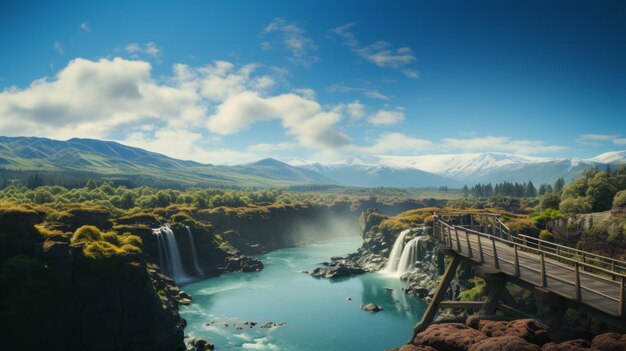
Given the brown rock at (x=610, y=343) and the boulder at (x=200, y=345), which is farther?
the boulder at (x=200, y=345)

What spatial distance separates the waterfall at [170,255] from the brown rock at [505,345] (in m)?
75.2

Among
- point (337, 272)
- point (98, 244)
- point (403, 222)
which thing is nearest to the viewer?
point (98, 244)

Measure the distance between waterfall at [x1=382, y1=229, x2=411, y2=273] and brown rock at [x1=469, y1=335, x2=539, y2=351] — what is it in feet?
234

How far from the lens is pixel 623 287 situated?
15.6 metres

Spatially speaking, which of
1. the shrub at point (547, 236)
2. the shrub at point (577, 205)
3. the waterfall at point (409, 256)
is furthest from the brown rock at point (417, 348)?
the waterfall at point (409, 256)

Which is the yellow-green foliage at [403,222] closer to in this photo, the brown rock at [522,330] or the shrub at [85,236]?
the shrub at [85,236]

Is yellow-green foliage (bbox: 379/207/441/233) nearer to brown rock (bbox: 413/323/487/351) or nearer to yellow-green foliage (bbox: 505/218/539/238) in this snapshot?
yellow-green foliage (bbox: 505/218/539/238)

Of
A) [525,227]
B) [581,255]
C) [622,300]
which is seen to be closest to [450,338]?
[622,300]

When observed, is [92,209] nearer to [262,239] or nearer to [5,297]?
[5,297]

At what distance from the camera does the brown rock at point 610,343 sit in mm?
14125

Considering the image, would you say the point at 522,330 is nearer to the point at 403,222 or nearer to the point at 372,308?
the point at 372,308

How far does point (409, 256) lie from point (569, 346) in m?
68.7

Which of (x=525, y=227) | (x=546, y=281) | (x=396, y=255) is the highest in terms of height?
(x=546, y=281)

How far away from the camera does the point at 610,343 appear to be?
1434 cm
